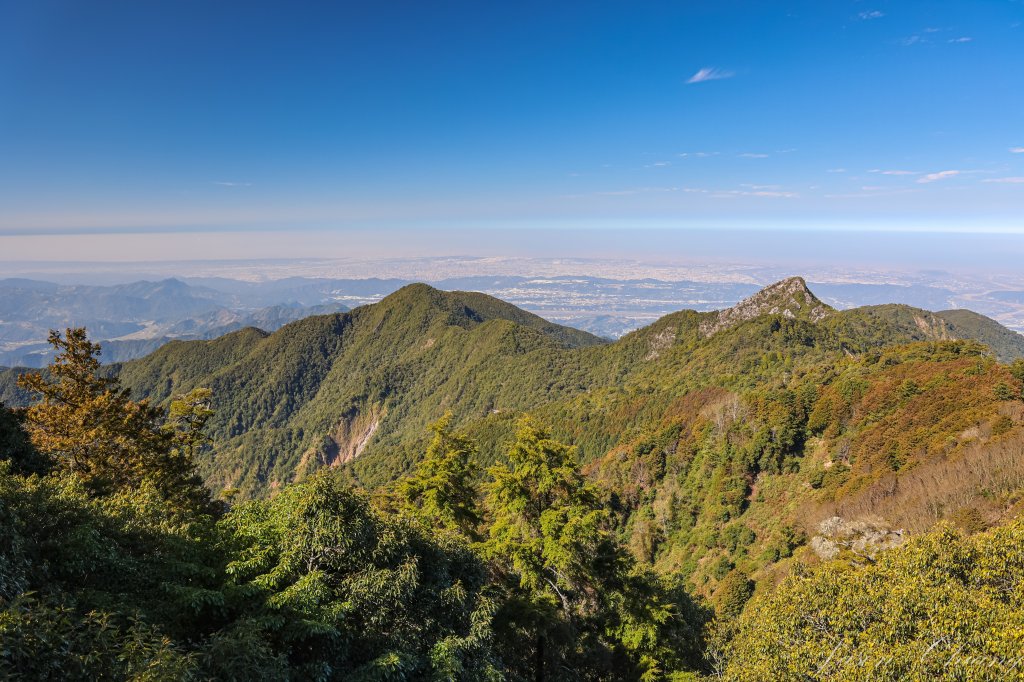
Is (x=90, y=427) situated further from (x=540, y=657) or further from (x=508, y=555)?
(x=540, y=657)

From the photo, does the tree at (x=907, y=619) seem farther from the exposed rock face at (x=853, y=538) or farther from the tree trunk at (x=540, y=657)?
the exposed rock face at (x=853, y=538)

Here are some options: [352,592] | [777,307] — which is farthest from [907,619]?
[777,307]

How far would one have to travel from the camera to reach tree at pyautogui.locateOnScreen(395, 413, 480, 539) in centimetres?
2530

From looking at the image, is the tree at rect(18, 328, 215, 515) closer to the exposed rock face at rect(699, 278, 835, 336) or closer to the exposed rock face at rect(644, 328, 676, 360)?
the exposed rock face at rect(699, 278, 835, 336)

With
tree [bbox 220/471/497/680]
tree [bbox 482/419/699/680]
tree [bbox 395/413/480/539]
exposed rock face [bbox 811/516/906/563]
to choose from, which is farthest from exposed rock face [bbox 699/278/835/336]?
tree [bbox 220/471/497/680]

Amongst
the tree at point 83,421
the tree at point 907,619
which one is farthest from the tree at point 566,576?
the tree at point 83,421

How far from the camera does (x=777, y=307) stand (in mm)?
149250

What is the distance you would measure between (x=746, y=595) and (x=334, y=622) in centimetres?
4492

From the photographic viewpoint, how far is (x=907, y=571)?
17000 mm

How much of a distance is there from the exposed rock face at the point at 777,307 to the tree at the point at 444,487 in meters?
137

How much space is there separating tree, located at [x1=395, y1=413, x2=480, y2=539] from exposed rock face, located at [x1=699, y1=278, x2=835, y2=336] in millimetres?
136932

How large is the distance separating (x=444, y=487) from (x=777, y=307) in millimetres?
153120

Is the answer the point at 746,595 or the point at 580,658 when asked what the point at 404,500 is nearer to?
the point at 580,658

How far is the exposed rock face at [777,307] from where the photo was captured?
141m
